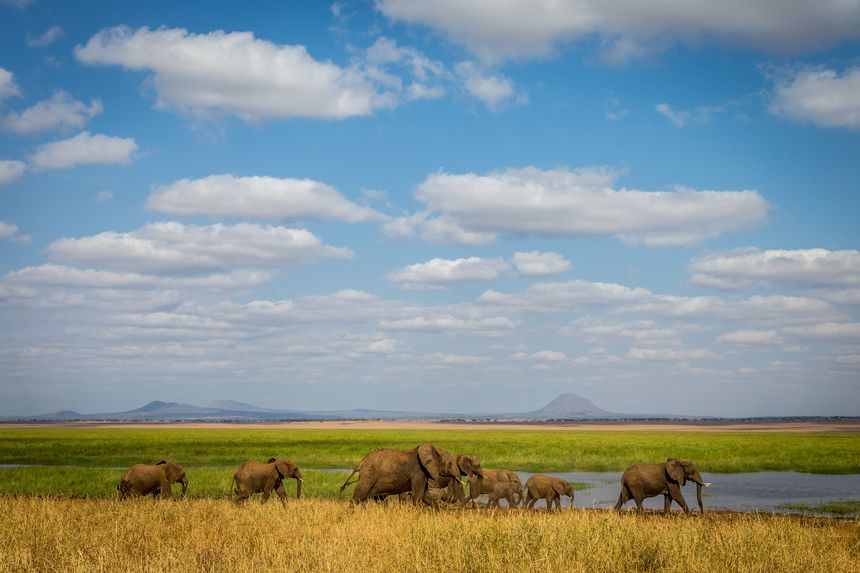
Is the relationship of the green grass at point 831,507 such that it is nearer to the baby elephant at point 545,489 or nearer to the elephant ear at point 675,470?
the elephant ear at point 675,470

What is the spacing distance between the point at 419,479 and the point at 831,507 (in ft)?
50.0

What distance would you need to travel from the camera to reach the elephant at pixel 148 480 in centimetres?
2158

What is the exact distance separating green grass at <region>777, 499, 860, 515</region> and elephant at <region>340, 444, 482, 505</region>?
1311cm

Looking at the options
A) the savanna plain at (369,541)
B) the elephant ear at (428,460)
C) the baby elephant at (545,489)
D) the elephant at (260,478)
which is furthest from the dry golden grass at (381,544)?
the baby elephant at (545,489)

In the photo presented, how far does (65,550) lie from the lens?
12.6 m

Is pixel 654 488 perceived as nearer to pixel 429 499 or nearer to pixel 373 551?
pixel 429 499

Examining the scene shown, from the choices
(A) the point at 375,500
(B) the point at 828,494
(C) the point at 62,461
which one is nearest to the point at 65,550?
(A) the point at 375,500

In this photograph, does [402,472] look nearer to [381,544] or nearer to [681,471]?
[381,544]

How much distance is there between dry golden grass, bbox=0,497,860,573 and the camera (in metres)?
11.7

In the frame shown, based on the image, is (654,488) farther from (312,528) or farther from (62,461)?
(62,461)

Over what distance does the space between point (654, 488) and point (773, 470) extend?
80.7ft

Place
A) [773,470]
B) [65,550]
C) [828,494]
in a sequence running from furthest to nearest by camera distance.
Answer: [773,470] → [828,494] → [65,550]

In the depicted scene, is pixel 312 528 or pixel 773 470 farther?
pixel 773 470

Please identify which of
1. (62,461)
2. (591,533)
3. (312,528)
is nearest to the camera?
(591,533)
